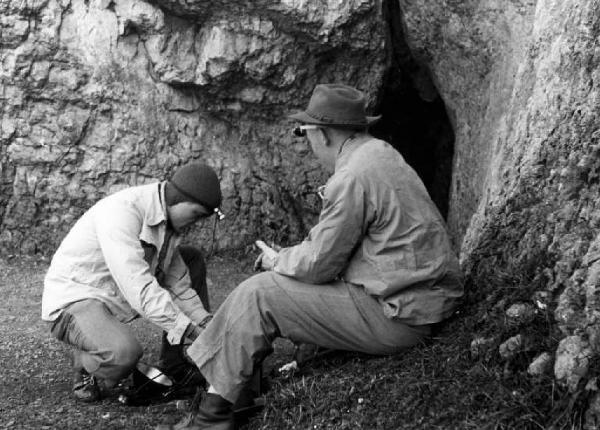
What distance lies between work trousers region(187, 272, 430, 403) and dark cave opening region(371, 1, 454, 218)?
500cm

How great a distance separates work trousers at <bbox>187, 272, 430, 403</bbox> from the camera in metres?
4.60

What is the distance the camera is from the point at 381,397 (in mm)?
4594

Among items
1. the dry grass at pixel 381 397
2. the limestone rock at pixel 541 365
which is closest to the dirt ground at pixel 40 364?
the dry grass at pixel 381 397

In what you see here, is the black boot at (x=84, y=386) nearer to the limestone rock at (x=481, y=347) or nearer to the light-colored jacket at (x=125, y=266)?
the light-colored jacket at (x=125, y=266)

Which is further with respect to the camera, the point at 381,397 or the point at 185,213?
the point at 185,213

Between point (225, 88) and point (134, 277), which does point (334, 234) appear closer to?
point (134, 277)

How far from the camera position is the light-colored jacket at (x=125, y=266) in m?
5.21

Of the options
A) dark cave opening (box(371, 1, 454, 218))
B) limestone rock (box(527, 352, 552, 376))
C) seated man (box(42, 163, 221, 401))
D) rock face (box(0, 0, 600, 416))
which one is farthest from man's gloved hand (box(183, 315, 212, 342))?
dark cave opening (box(371, 1, 454, 218))

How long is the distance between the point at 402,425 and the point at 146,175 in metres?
5.39

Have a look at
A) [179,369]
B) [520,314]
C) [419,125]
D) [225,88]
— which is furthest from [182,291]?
[419,125]

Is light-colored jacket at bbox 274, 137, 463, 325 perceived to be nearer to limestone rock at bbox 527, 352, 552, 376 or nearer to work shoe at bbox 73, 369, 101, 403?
limestone rock at bbox 527, 352, 552, 376

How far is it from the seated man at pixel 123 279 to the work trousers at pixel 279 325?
2.08ft

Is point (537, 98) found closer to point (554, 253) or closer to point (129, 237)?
point (554, 253)

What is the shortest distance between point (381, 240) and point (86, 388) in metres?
2.26
